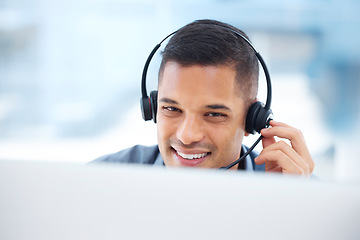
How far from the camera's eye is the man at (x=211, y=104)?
1.05 metres

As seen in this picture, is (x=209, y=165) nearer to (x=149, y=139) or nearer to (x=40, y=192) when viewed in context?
(x=40, y=192)

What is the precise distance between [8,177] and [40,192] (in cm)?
3

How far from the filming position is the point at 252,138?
→ 284cm

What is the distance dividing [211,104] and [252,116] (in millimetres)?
152

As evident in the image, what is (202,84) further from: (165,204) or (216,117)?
(165,204)

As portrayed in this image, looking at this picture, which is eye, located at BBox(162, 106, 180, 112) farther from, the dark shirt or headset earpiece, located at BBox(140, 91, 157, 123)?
the dark shirt

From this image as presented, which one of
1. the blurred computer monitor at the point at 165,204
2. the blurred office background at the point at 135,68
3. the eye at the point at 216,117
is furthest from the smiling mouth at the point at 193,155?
the blurred office background at the point at 135,68

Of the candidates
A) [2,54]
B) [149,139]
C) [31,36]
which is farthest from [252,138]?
[2,54]

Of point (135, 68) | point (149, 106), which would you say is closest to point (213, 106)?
point (149, 106)

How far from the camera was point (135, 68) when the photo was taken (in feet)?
11.4

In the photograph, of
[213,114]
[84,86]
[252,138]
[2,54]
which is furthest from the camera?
[2,54]

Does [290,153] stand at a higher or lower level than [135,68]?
lower

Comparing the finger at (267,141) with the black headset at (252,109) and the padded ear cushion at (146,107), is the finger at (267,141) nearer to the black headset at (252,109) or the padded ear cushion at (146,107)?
the black headset at (252,109)

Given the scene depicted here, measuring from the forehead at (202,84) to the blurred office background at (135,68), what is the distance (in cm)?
212
